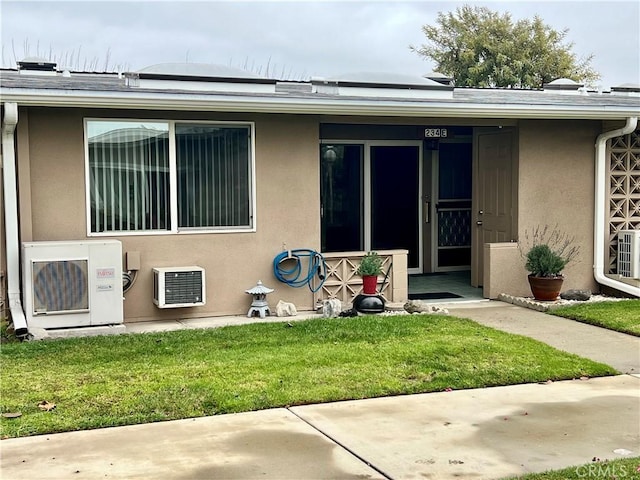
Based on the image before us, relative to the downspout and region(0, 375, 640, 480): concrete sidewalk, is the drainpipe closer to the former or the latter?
region(0, 375, 640, 480): concrete sidewalk

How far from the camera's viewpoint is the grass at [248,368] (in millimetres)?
5434

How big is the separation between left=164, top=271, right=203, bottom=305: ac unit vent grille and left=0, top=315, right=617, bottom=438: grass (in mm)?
708

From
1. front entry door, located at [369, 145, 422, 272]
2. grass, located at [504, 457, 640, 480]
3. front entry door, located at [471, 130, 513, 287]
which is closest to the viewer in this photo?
grass, located at [504, 457, 640, 480]

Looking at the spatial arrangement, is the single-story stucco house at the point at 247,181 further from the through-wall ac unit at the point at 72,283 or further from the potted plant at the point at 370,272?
the potted plant at the point at 370,272

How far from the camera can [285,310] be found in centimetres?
907

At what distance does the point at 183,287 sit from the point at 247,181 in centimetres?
156

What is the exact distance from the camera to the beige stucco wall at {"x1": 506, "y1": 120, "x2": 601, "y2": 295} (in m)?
10.6

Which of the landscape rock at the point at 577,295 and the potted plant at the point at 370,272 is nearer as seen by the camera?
the potted plant at the point at 370,272

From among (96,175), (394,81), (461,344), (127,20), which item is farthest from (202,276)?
(127,20)

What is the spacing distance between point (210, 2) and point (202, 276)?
13.6m

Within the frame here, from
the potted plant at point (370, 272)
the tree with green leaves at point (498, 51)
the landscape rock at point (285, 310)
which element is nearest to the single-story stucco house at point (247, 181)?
the landscape rock at point (285, 310)

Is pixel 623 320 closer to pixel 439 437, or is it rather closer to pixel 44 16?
pixel 439 437

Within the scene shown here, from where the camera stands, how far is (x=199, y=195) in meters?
9.10

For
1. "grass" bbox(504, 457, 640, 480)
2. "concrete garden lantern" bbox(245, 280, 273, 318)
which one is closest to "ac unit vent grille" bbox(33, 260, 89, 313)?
"concrete garden lantern" bbox(245, 280, 273, 318)
